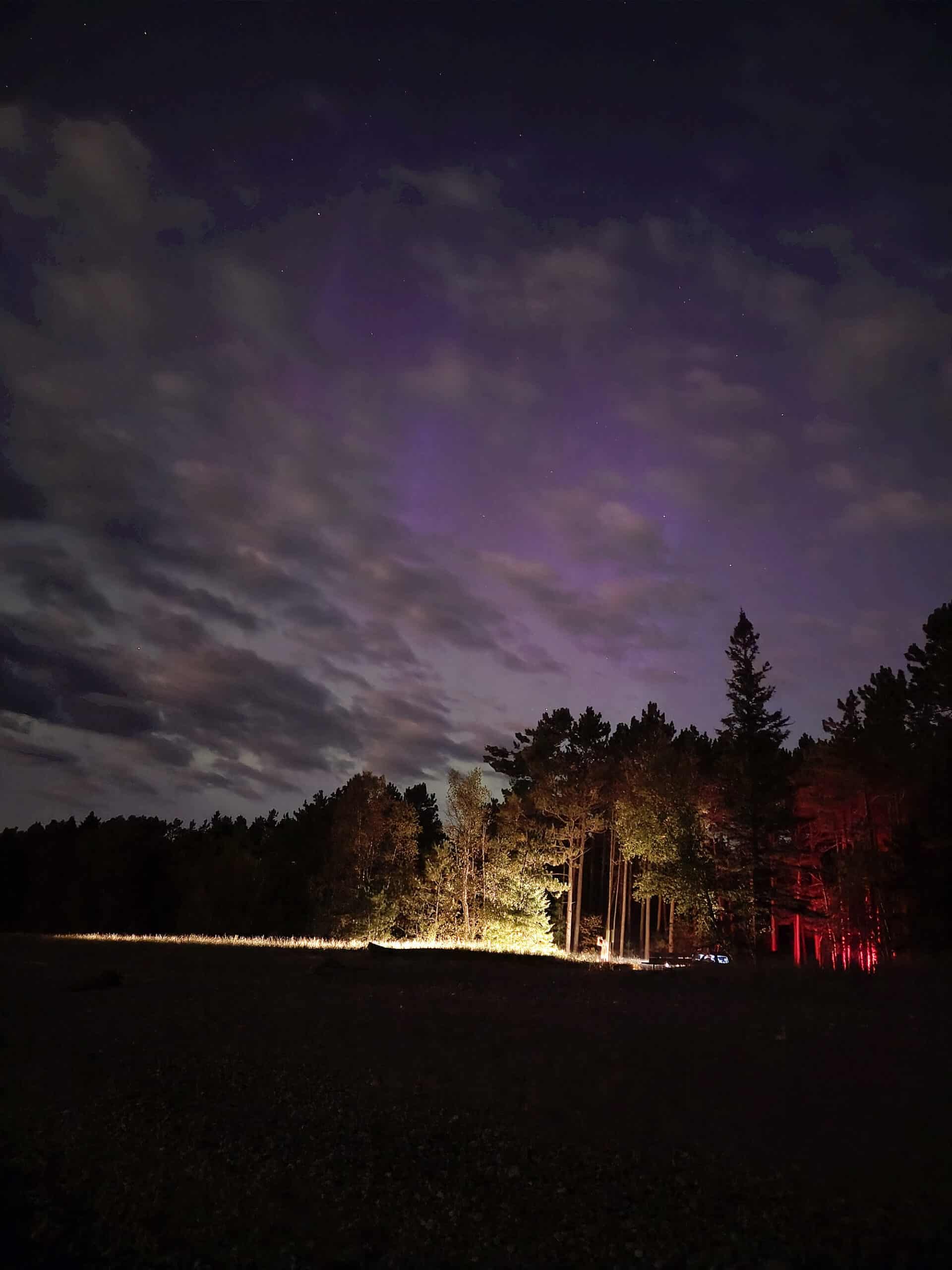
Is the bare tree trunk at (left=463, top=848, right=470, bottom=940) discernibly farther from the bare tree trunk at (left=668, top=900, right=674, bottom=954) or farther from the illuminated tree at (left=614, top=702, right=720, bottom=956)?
the bare tree trunk at (left=668, top=900, right=674, bottom=954)

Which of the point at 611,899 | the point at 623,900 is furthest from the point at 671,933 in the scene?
the point at 611,899

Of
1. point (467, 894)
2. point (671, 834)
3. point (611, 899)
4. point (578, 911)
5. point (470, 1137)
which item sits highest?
point (671, 834)

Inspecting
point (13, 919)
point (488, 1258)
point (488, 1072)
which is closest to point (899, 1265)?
point (488, 1258)

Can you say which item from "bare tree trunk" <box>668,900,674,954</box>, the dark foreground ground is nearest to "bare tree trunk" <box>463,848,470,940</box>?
"bare tree trunk" <box>668,900,674,954</box>

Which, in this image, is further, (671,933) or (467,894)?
(671,933)

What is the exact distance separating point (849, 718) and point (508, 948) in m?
31.0

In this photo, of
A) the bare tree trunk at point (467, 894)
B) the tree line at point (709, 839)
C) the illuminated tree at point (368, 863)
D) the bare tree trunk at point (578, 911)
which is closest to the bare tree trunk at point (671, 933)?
the tree line at point (709, 839)

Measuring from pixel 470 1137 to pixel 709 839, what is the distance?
42.3m

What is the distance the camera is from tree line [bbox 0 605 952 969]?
40531 millimetres

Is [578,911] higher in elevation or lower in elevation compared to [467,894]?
lower

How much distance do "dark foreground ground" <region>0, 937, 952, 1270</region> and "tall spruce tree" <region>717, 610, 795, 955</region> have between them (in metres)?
27.4

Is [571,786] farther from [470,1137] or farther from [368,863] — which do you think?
[470,1137]

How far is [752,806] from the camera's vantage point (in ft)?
160

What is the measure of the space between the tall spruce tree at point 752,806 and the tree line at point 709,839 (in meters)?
0.12
